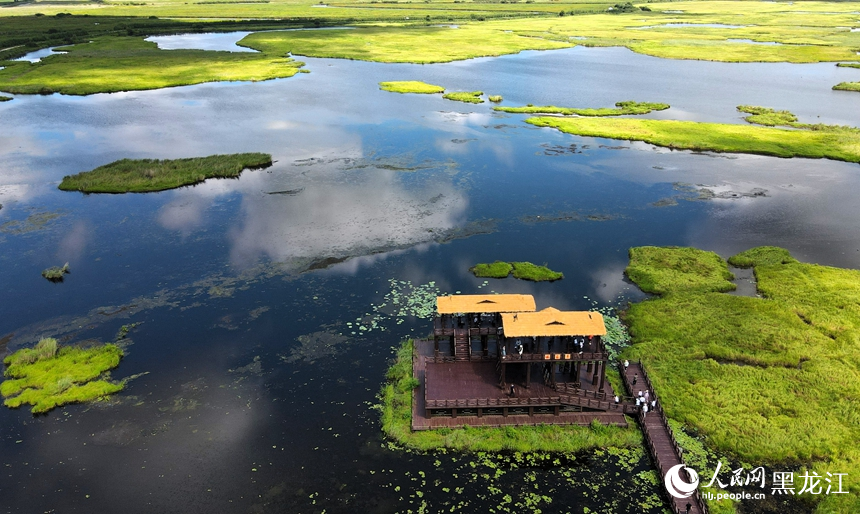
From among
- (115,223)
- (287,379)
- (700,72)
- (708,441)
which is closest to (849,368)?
(708,441)

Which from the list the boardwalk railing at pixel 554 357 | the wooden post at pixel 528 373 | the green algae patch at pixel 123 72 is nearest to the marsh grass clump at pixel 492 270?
the wooden post at pixel 528 373

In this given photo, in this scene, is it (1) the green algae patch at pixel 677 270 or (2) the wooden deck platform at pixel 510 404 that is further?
(1) the green algae patch at pixel 677 270

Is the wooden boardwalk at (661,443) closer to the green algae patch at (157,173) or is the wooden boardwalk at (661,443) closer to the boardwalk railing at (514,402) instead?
the boardwalk railing at (514,402)

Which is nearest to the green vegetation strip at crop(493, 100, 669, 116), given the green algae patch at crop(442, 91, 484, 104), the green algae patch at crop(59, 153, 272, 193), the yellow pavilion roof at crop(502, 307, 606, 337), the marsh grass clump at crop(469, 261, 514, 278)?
the green algae patch at crop(442, 91, 484, 104)

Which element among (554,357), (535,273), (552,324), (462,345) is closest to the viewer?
(554,357)

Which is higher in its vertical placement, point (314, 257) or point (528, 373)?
point (528, 373)

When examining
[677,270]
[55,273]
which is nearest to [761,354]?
[677,270]

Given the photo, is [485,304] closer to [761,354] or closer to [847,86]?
[761,354]
